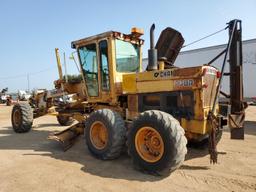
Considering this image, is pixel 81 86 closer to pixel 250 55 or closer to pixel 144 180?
pixel 144 180

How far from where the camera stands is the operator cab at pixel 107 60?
6.32 metres

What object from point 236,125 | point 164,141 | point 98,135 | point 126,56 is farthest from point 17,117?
point 236,125

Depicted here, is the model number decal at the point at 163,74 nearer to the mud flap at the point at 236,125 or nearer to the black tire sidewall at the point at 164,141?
the black tire sidewall at the point at 164,141

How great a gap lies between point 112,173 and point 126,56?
3158 millimetres

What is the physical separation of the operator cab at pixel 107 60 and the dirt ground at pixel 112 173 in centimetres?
161

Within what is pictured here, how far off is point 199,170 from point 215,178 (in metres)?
0.45

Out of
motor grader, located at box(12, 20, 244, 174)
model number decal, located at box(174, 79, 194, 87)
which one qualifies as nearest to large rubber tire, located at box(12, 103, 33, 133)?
motor grader, located at box(12, 20, 244, 174)

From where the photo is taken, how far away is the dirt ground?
405 centimetres

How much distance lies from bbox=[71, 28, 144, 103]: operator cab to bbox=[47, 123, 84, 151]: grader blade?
2.96 feet

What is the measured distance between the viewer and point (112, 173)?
4.68 m

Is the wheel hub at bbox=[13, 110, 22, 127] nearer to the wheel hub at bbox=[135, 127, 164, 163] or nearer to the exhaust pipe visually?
the exhaust pipe

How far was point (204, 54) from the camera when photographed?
25750 millimetres

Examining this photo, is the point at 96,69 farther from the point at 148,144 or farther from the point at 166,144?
the point at 166,144

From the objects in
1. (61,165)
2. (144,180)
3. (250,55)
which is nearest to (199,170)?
(144,180)
